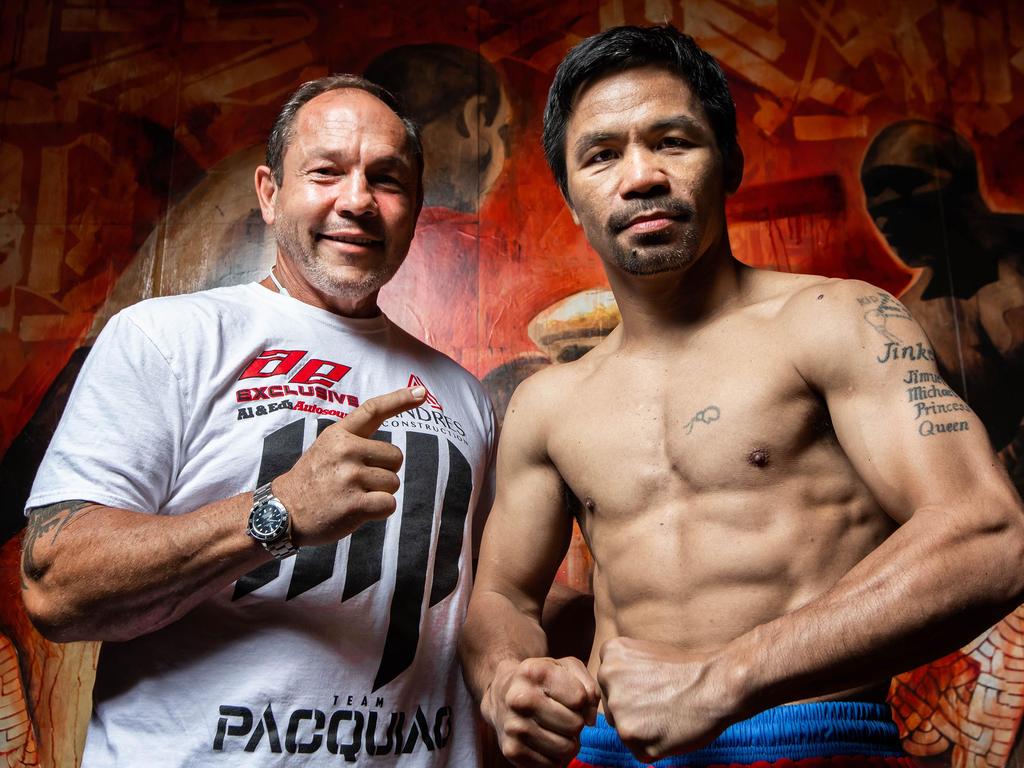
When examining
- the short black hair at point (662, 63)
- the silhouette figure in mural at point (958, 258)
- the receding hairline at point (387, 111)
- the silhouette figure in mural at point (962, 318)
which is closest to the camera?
the short black hair at point (662, 63)

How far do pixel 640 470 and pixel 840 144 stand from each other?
7.08ft

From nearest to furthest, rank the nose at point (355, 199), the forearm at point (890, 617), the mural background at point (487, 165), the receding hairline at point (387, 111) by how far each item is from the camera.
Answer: the forearm at point (890, 617) → the nose at point (355, 199) → the receding hairline at point (387, 111) → the mural background at point (487, 165)

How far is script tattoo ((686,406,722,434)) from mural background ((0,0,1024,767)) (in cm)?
143

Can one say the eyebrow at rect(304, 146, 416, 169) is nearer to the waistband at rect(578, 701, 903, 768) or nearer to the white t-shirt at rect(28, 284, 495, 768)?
the white t-shirt at rect(28, 284, 495, 768)

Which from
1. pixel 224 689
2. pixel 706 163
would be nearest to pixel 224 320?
pixel 224 689

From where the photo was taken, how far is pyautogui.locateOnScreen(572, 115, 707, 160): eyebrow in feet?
4.75

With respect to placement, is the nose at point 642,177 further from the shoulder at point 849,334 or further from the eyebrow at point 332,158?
the eyebrow at point 332,158

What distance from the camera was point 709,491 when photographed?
1.32 m

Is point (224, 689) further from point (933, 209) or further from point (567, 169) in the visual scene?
point (933, 209)

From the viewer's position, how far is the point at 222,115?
317cm

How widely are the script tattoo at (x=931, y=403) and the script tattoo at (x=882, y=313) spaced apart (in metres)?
→ 0.07

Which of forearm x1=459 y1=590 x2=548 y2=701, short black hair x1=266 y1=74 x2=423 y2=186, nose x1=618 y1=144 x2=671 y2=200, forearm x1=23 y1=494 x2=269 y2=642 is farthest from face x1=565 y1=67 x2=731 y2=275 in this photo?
forearm x1=23 y1=494 x2=269 y2=642

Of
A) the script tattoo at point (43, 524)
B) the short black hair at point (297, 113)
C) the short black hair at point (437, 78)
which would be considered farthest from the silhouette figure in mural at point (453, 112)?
the script tattoo at point (43, 524)

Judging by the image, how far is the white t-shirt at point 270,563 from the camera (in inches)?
53.0
